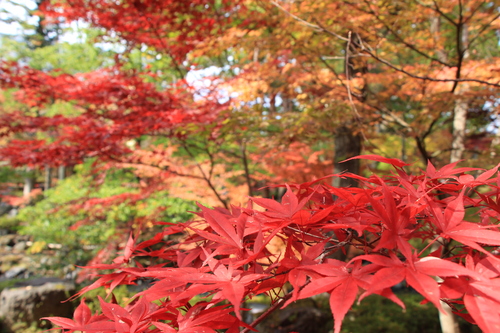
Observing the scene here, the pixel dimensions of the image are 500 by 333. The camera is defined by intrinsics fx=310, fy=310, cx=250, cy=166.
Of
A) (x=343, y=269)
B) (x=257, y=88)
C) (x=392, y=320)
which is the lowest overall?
(x=392, y=320)

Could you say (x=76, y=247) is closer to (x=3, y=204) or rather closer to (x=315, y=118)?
(x=315, y=118)

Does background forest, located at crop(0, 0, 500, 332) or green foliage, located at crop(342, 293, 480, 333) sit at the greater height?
background forest, located at crop(0, 0, 500, 332)

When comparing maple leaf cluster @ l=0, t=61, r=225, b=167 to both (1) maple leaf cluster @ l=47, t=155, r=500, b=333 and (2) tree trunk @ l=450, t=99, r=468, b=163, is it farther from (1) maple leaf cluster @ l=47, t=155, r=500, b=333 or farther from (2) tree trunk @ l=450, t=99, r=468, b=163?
(2) tree trunk @ l=450, t=99, r=468, b=163

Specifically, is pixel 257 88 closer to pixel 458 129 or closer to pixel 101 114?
pixel 101 114

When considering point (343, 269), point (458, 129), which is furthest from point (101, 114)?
point (458, 129)

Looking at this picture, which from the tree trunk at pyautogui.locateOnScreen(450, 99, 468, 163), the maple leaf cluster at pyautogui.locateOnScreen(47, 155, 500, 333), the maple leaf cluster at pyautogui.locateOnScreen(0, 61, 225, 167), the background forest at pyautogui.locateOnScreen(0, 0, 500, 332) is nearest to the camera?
the maple leaf cluster at pyautogui.locateOnScreen(47, 155, 500, 333)

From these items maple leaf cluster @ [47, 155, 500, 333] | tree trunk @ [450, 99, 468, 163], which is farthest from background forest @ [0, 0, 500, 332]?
maple leaf cluster @ [47, 155, 500, 333]

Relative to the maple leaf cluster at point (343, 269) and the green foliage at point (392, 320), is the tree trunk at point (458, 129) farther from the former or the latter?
the maple leaf cluster at point (343, 269)

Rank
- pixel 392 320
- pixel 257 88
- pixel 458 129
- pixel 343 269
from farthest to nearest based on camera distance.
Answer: pixel 392 320, pixel 458 129, pixel 257 88, pixel 343 269

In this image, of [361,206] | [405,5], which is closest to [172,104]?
[405,5]

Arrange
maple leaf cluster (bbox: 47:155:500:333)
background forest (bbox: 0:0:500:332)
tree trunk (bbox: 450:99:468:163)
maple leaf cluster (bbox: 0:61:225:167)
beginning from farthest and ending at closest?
tree trunk (bbox: 450:99:468:163)
maple leaf cluster (bbox: 0:61:225:167)
background forest (bbox: 0:0:500:332)
maple leaf cluster (bbox: 47:155:500:333)

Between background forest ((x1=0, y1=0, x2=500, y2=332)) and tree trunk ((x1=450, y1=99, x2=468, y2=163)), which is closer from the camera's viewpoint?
background forest ((x1=0, y1=0, x2=500, y2=332))

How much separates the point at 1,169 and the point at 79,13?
11864 mm

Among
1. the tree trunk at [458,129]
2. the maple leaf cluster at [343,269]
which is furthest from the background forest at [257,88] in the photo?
the maple leaf cluster at [343,269]
